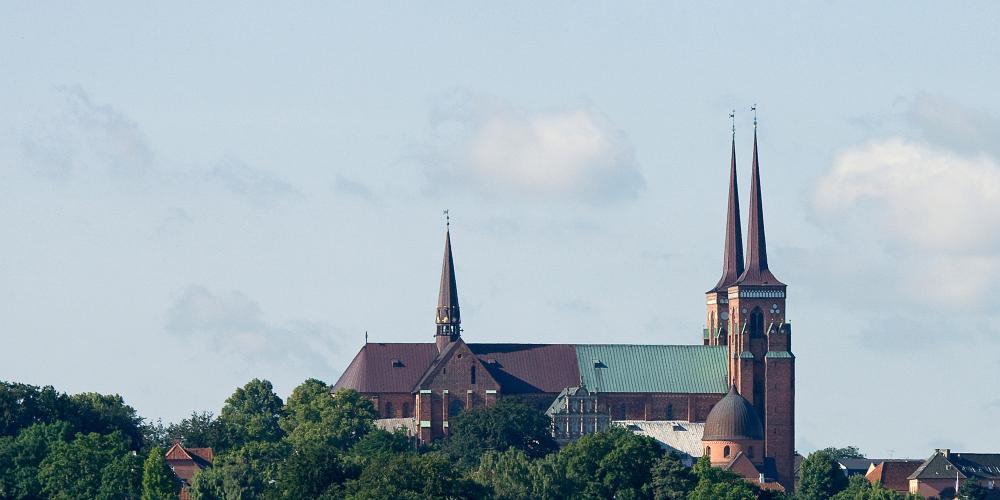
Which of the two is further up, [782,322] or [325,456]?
[782,322]

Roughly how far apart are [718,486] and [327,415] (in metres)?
34.1

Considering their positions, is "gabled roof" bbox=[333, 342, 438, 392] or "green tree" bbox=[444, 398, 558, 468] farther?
"gabled roof" bbox=[333, 342, 438, 392]

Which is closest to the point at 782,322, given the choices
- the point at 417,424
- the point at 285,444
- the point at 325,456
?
the point at 417,424

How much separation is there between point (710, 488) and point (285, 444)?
24795mm

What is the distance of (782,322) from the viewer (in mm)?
167625

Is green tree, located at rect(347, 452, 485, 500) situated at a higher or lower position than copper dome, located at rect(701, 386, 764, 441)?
lower

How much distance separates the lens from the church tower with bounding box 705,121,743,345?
567 feet

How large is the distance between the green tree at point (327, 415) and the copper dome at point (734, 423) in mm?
18487

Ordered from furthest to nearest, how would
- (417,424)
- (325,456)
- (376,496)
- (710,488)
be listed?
(417,424) < (710,488) < (325,456) < (376,496)

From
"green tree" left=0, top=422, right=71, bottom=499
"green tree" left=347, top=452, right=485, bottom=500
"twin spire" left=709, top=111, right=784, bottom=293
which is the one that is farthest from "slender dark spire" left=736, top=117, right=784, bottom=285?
"green tree" left=347, top=452, right=485, bottom=500

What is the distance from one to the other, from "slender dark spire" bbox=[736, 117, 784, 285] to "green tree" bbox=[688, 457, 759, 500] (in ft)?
87.0

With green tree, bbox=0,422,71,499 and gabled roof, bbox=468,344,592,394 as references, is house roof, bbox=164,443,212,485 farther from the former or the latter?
gabled roof, bbox=468,344,592,394

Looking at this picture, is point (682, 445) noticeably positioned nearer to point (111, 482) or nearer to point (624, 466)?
point (624, 466)

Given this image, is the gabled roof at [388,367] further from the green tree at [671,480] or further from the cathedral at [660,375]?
the green tree at [671,480]
